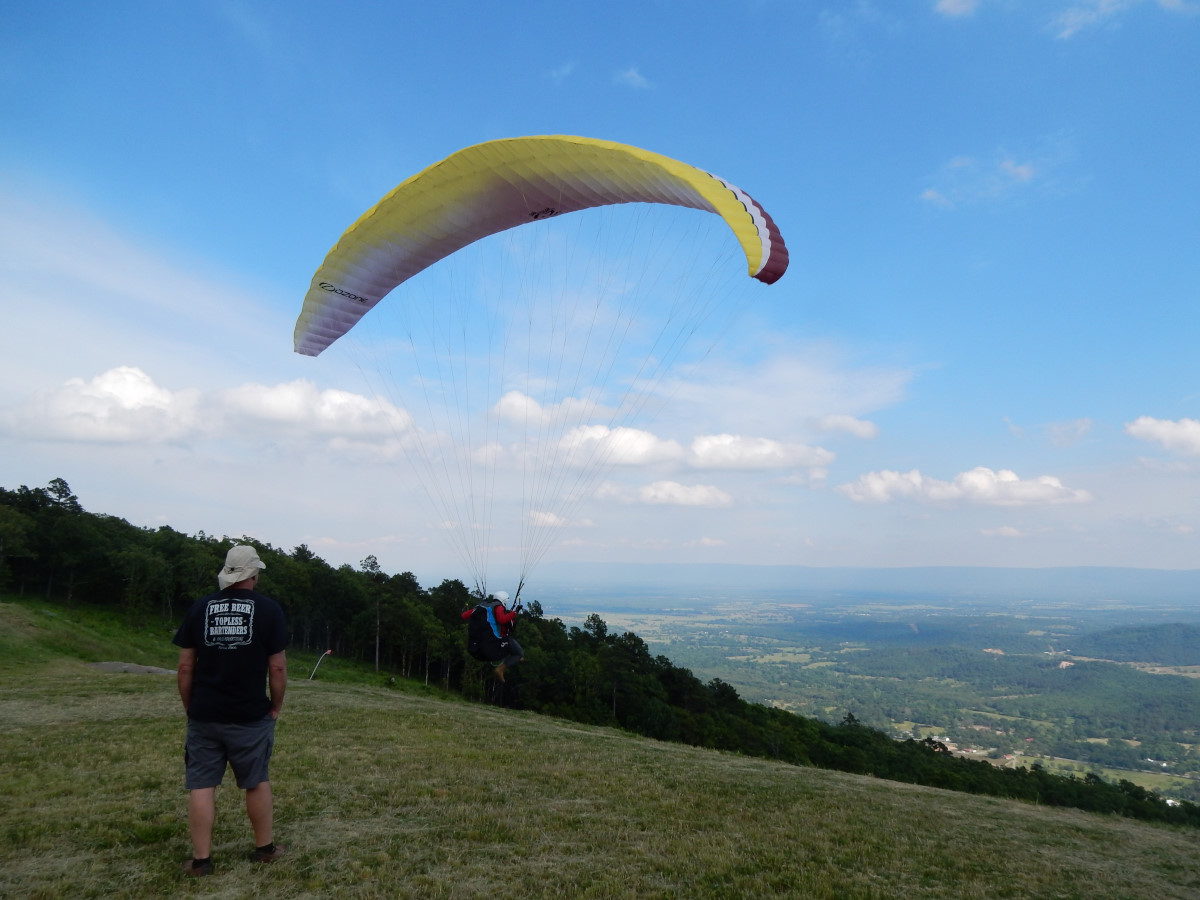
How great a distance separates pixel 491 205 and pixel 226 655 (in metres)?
8.93

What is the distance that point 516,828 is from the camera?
578cm

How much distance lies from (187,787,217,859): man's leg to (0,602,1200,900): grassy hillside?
0.61 feet

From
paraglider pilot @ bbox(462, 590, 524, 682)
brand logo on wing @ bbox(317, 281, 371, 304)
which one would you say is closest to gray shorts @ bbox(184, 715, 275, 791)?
paraglider pilot @ bbox(462, 590, 524, 682)

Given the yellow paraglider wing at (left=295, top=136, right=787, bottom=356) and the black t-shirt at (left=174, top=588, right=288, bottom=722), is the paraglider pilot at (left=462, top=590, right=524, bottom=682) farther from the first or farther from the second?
the yellow paraglider wing at (left=295, top=136, right=787, bottom=356)

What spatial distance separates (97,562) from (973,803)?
55913mm

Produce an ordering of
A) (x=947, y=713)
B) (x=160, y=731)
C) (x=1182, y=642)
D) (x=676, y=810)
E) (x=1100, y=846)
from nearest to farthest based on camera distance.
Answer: (x=676, y=810)
(x=1100, y=846)
(x=160, y=731)
(x=947, y=713)
(x=1182, y=642)

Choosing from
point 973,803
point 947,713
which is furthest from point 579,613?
point 973,803

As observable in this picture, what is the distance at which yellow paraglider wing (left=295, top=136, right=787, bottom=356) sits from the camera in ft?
28.9

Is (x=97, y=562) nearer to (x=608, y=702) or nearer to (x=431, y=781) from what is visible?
(x=608, y=702)

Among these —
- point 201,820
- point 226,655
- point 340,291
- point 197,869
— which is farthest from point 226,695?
point 340,291

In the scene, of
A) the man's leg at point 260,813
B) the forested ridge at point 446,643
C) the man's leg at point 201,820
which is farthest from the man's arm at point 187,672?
the forested ridge at point 446,643

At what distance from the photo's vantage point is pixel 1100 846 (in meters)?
7.45

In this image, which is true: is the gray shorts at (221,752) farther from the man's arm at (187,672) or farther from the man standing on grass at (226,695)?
the man's arm at (187,672)

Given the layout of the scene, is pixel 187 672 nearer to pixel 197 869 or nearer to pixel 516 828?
pixel 197 869
